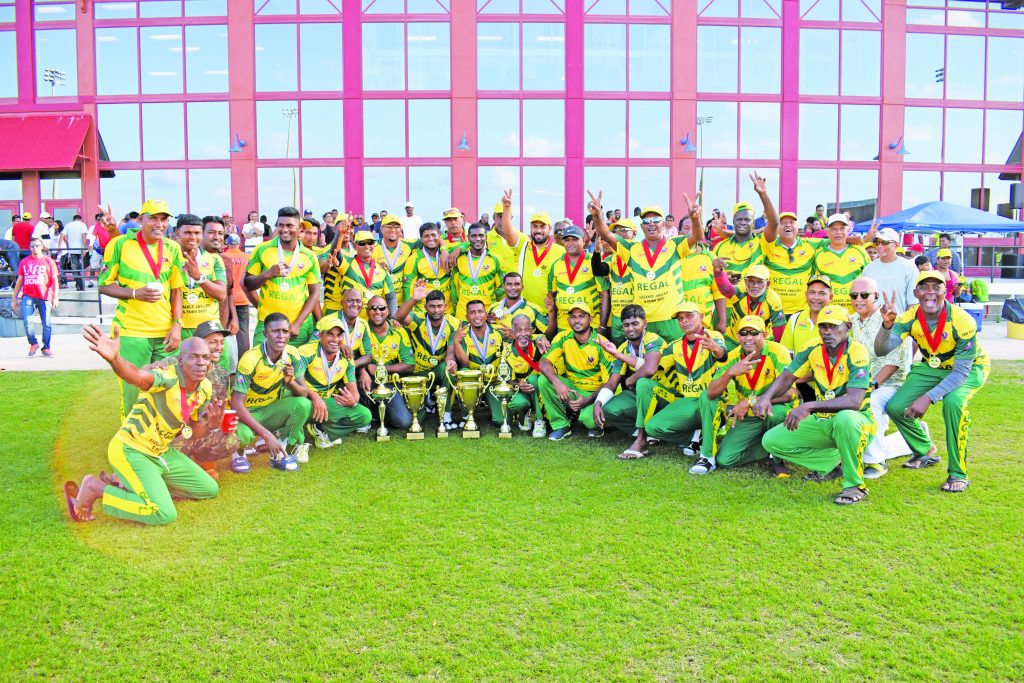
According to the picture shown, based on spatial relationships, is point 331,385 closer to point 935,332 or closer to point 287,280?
point 287,280

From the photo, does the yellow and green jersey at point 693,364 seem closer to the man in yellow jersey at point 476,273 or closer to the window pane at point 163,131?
the man in yellow jersey at point 476,273

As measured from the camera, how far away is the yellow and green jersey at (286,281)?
8023mm

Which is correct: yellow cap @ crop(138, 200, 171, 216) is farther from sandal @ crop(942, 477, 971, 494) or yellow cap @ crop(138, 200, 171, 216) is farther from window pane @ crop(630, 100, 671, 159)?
window pane @ crop(630, 100, 671, 159)

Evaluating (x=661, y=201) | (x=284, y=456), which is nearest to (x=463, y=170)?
(x=661, y=201)

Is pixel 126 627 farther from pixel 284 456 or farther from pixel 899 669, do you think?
pixel 899 669

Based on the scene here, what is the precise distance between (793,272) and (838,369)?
2.62m

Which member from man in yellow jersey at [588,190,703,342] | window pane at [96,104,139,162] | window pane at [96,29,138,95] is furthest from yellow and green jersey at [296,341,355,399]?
window pane at [96,29,138,95]

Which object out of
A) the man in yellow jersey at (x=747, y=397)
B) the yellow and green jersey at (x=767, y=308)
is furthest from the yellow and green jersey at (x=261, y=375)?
the yellow and green jersey at (x=767, y=308)

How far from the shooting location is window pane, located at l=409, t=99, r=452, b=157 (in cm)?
2578

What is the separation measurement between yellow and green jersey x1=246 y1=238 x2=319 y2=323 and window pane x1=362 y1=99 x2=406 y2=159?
729 inches

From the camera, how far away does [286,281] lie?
8.04 meters

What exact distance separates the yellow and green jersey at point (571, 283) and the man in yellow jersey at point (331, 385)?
2345 millimetres

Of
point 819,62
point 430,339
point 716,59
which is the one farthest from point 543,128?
point 430,339

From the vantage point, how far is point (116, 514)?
5738 millimetres
